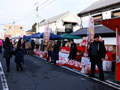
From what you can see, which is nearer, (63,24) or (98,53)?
(98,53)

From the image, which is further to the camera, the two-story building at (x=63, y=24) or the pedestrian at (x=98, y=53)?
the two-story building at (x=63, y=24)

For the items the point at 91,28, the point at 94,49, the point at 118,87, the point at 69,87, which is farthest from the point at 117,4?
the point at 69,87

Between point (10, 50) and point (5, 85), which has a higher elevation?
point (10, 50)

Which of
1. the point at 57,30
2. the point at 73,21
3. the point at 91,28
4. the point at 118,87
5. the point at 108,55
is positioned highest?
the point at 73,21

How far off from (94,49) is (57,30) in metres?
22.5

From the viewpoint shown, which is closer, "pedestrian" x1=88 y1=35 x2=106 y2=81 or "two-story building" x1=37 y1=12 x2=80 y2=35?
"pedestrian" x1=88 y1=35 x2=106 y2=81

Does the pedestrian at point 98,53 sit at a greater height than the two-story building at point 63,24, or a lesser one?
lesser

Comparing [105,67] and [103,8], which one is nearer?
[105,67]

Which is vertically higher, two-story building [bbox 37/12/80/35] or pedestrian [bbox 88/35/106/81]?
two-story building [bbox 37/12/80/35]

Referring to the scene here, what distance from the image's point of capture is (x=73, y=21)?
1189 inches

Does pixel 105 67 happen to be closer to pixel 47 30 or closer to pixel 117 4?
pixel 47 30

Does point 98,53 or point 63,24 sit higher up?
point 63,24

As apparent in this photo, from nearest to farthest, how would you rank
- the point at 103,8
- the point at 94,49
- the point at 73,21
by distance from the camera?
the point at 94,49, the point at 103,8, the point at 73,21

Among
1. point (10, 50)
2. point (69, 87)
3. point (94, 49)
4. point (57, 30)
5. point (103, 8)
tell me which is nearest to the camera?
point (69, 87)
